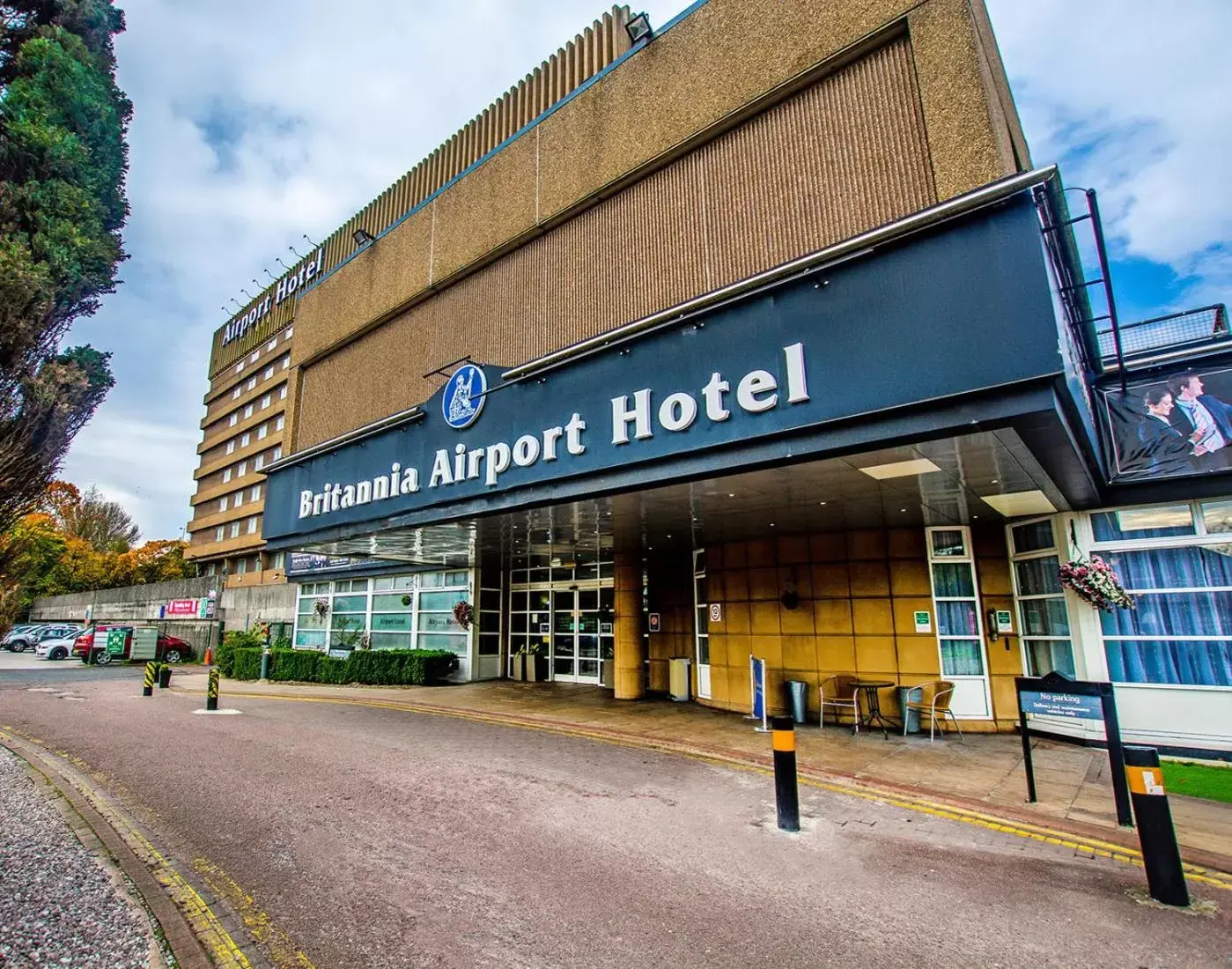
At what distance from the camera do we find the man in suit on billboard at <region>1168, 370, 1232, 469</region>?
889cm

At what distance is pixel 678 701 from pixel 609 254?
33.0 ft

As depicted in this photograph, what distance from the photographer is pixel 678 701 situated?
48.0ft

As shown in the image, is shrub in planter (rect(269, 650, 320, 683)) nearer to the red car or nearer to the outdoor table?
the red car

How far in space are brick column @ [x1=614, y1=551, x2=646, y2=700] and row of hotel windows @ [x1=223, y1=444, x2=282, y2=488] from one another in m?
37.7

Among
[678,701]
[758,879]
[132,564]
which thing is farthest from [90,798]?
[132,564]

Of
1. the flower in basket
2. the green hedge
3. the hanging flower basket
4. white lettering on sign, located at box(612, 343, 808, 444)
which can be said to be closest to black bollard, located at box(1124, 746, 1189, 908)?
white lettering on sign, located at box(612, 343, 808, 444)

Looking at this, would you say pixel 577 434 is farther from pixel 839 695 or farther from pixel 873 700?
pixel 873 700

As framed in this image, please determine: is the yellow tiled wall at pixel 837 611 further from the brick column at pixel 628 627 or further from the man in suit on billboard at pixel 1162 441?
the man in suit on billboard at pixel 1162 441

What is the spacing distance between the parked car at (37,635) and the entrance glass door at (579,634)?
32.7m

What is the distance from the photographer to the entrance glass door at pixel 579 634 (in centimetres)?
1867

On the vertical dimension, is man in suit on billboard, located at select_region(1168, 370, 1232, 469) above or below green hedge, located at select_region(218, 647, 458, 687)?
above

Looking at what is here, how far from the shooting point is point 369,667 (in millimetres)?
19719

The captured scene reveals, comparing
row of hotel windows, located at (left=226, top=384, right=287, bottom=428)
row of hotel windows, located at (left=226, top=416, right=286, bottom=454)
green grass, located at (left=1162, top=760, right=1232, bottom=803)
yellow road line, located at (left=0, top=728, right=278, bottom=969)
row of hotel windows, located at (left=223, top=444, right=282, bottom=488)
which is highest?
row of hotel windows, located at (left=226, top=384, right=287, bottom=428)

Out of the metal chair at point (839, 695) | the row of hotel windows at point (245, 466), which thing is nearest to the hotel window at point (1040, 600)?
the metal chair at point (839, 695)
